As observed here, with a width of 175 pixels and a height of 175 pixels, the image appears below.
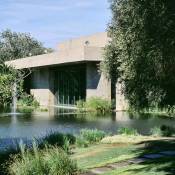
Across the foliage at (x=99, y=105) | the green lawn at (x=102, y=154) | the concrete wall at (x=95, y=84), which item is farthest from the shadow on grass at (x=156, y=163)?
the concrete wall at (x=95, y=84)

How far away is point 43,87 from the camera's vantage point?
55969 millimetres

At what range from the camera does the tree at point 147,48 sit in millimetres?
11930

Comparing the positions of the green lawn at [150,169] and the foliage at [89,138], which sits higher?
the foliage at [89,138]

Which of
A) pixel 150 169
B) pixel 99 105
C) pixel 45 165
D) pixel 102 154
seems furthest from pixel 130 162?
pixel 99 105

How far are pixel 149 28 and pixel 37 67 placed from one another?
43.3 meters

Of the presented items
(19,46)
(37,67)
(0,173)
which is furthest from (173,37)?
(19,46)

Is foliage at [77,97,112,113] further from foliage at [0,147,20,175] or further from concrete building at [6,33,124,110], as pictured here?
foliage at [0,147,20,175]

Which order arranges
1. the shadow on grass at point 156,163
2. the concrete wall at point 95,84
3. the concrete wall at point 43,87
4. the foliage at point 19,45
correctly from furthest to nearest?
1. the foliage at point 19,45
2. the concrete wall at point 43,87
3. the concrete wall at point 95,84
4. the shadow on grass at point 156,163

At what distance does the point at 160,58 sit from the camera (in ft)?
42.2

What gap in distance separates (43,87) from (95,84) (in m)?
13.5

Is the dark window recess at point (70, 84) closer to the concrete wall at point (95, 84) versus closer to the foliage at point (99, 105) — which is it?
the concrete wall at point (95, 84)

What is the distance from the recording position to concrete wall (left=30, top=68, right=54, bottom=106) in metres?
54.2

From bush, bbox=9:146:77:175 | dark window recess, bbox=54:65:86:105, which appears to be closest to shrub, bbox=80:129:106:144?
bush, bbox=9:146:77:175

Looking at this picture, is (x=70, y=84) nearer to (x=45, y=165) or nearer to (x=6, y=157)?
(x=6, y=157)
